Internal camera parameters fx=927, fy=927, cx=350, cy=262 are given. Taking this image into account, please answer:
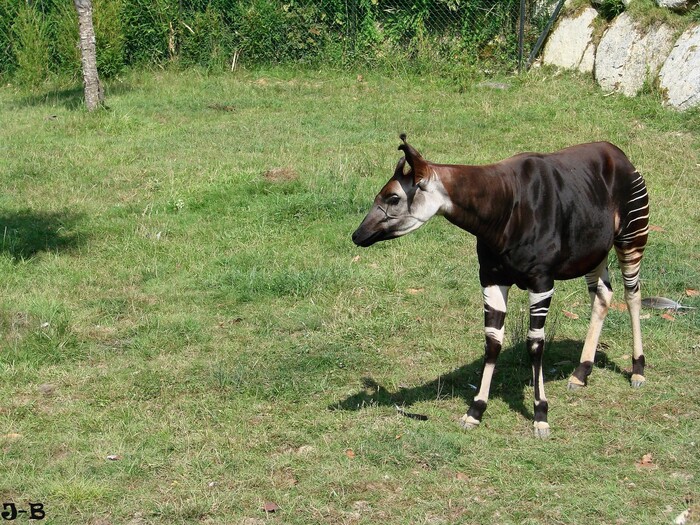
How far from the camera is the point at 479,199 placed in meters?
5.98

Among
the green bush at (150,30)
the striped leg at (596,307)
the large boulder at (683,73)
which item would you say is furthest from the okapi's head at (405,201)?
the green bush at (150,30)

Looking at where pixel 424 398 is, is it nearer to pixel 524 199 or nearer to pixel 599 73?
pixel 524 199

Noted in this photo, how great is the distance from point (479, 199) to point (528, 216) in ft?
1.35

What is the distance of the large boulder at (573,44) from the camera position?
1581cm

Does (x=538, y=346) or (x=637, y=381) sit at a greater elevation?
(x=538, y=346)

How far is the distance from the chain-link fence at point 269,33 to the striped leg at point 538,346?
11291 mm

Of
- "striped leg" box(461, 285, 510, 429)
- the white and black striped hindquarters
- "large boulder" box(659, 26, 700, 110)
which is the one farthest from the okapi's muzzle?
"large boulder" box(659, 26, 700, 110)

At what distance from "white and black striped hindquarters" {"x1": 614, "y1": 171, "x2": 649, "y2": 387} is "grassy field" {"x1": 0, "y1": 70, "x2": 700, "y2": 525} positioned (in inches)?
8.5

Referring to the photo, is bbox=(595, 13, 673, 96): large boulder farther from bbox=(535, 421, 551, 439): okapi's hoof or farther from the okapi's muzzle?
the okapi's muzzle

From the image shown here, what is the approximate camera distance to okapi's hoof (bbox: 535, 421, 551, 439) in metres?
6.25

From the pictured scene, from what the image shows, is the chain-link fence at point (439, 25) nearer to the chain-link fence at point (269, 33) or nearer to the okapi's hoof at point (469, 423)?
the chain-link fence at point (269, 33)

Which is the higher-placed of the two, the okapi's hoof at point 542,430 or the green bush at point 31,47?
the green bush at point 31,47

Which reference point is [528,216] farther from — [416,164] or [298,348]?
[298,348]

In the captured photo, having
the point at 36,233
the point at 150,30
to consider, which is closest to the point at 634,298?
the point at 36,233
